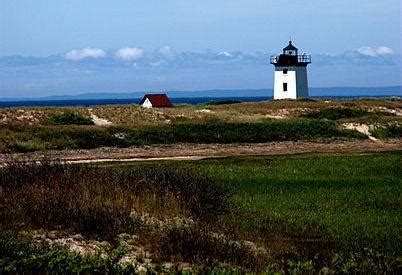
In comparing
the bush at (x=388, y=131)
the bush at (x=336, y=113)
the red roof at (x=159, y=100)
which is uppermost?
the red roof at (x=159, y=100)

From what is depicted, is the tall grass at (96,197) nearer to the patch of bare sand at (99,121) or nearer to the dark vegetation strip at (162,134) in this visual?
the dark vegetation strip at (162,134)

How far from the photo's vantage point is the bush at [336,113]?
7156 centimetres

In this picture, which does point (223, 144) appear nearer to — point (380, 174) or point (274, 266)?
point (380, 174)

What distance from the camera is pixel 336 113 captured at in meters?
72.8

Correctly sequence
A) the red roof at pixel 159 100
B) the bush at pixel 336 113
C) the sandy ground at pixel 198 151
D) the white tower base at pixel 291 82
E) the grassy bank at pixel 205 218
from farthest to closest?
the white tower base at pixel 291 82 → the red roof at pixel 159 100 → the bush at pixel 336 113 → the sandy ground at pixel 198 151 → the grassy bank at pixel 205 218

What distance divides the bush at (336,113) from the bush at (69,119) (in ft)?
77.4

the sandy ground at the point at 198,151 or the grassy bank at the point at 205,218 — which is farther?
the sandy ground at the point at 198,151

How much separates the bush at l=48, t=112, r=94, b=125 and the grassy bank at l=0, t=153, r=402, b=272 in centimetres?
3416

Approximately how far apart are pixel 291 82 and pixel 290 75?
3.12ft

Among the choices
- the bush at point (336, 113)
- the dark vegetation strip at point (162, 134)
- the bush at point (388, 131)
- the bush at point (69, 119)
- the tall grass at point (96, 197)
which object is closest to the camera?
the tall grass at point (96, 197)

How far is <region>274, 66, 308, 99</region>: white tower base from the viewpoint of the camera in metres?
92.0

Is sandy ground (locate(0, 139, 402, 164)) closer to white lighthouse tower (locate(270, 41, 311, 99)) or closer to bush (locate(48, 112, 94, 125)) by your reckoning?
bush (locate(48, 112, 94, 125))

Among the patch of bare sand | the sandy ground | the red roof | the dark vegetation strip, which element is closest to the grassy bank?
the sandy ground

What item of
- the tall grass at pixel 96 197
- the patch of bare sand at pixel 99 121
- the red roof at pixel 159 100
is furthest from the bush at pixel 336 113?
the tall grass at pixel 96 197
